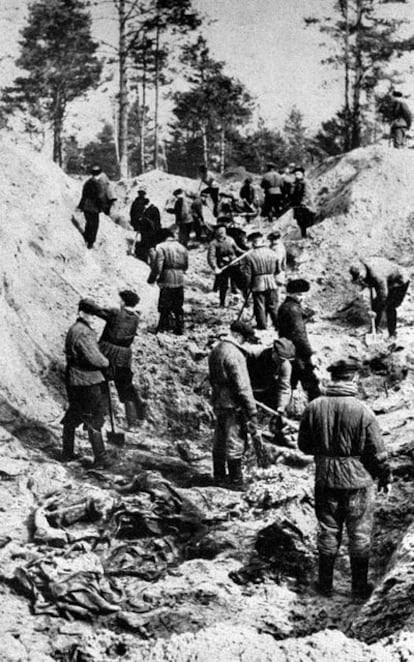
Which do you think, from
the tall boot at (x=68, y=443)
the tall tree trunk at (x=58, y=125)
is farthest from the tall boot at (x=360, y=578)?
the tall tree trunk at (x=58, y=125)

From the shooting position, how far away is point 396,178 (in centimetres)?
1802

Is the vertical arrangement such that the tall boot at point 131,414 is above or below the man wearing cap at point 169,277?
below

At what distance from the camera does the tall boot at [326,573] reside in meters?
5.61

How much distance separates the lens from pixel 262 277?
38.9 feet

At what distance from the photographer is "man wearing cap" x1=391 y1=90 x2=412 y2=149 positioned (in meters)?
18.3

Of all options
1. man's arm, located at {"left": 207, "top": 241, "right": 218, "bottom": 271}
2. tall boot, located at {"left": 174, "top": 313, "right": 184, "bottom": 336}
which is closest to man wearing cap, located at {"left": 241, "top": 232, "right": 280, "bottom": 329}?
tall boot, located at {"left": 174, "top": 313, "right": 184, "bottom": 336}

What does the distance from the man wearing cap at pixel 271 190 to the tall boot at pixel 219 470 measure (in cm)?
1187

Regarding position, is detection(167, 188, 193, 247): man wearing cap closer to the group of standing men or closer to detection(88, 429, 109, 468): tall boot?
the group of standing men

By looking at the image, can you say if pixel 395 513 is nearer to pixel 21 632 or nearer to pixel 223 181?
pixel 21 632

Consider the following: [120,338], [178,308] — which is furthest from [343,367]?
[178,308]

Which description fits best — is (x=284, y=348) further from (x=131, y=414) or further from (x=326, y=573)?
(x=326, y=573)

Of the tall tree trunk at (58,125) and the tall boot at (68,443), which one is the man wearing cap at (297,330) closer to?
the tall boot at (68,443)

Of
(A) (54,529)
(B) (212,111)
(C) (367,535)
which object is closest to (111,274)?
(A) (54,529)

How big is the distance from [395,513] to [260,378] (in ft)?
9.71
